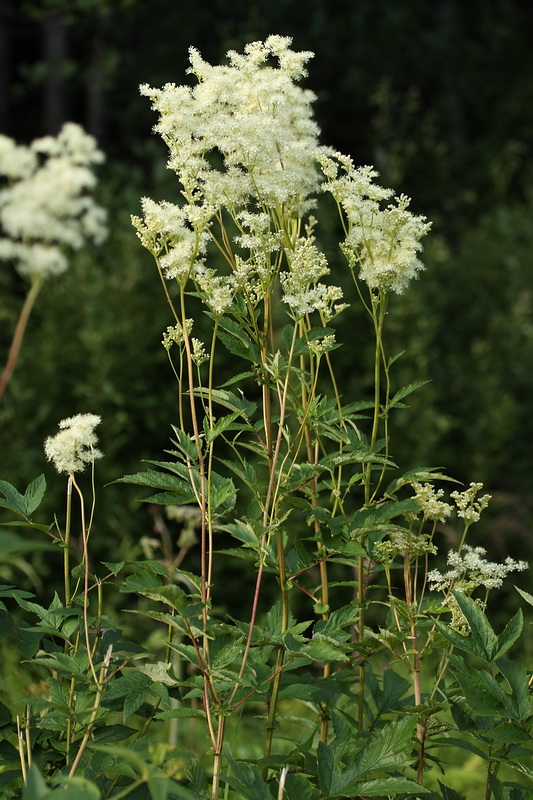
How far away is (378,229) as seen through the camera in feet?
5.44

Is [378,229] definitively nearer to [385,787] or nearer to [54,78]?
[385,787]

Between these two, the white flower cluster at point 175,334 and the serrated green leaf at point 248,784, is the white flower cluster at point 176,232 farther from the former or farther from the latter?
the serrated green leaf at point 248,784

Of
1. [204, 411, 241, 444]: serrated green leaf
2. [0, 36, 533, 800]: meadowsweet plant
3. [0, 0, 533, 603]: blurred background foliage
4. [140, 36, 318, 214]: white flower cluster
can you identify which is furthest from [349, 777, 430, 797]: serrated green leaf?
[0, 0, 533, 603]: blurred background foliage

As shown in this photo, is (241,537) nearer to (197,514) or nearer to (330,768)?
(330,768)

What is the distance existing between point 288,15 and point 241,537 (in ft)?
21.0

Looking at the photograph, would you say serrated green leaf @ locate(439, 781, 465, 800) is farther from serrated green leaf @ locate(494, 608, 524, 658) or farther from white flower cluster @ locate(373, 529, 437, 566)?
white flower cluster @ locate(373, 529, 437, 566)

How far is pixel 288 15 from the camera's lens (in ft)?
23.4

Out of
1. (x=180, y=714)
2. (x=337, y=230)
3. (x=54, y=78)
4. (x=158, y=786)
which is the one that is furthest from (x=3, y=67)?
(x=158, y=786)

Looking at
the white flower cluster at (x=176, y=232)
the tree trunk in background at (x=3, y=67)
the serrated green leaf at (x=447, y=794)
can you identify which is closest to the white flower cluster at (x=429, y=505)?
the serrated green leaf at (x=447, y=794)

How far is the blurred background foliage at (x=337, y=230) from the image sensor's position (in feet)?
14.4

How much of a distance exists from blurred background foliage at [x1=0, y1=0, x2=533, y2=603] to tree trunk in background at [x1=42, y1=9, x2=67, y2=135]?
0.04 feet

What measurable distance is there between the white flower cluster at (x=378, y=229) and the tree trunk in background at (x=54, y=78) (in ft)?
16.1

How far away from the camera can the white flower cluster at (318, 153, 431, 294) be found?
1.62 m

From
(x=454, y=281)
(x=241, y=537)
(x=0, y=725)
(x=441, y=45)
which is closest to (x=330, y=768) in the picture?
(x=241, y=537)
